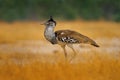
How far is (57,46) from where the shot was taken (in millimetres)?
13070

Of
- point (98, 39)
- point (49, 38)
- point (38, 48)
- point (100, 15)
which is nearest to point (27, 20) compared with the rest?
point (100, 15)

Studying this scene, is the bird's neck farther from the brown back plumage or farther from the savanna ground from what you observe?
the savanna ground

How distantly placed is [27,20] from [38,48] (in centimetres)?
750

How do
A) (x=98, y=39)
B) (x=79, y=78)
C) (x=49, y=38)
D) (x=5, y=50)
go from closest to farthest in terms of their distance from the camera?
(x=79, y=78) → (x=49, y=38) → (x=5, y=50) → (x=98, y=39)

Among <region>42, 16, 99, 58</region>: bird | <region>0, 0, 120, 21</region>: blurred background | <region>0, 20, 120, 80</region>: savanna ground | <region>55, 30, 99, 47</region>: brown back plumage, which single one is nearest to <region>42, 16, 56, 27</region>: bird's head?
<region>42, 16, 99, 58</region>: bird

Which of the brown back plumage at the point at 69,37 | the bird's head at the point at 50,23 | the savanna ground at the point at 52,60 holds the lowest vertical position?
the savanna ground at the point at 52,60

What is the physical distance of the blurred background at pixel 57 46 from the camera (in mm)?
8469

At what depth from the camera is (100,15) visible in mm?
20516

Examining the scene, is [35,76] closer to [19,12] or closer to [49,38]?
[49,38]

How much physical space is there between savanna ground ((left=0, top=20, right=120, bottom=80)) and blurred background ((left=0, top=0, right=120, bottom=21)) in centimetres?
382

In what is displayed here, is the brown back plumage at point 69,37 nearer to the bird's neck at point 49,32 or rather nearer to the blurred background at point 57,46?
the bird's neck at point 49,32

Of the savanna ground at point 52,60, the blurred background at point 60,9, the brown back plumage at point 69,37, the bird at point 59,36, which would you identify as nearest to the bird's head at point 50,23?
the bird at point 59,36

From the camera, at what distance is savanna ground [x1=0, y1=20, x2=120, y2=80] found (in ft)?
27.3

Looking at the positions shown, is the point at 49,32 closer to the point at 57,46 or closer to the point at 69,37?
A: the point at 69,37
